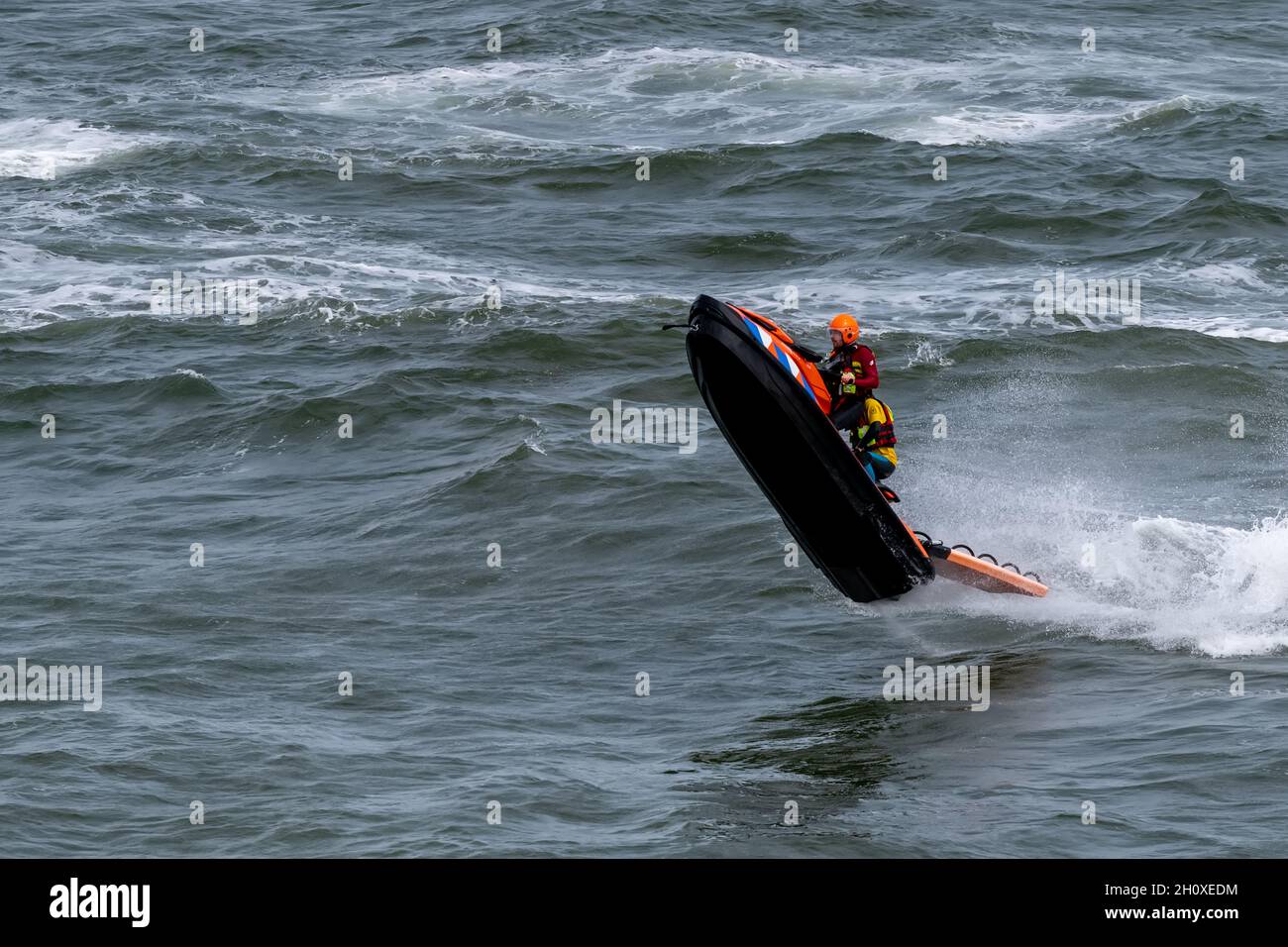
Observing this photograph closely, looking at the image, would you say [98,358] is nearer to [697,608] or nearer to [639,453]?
[639,453]

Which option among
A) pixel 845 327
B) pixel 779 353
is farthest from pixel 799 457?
pixel 845 327

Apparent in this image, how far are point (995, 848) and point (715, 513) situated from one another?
881 centimetres

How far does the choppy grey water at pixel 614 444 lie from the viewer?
14.2m

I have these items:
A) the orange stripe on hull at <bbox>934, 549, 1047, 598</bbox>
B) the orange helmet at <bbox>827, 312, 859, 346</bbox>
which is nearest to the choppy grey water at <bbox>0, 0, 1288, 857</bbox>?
the orange stripe on hull at <bbox>934, 549, 1047, 598</bbox>

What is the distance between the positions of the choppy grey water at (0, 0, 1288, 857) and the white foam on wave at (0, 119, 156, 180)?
0.16 meters

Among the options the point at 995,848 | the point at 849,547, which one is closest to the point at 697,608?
the point at 849,547

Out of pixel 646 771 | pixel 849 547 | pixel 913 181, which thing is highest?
pixel 913 181

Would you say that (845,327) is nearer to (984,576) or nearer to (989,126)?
(984,576)

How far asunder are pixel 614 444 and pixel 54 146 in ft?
60.9

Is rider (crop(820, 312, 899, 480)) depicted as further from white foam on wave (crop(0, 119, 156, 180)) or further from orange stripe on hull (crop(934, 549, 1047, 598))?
white foam on wave (crop(0, 119, 156, 180))

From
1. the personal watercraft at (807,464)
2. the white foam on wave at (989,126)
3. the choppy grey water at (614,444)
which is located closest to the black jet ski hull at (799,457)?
the personal watercraft at (807,464)

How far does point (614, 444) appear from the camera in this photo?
2323 centimetres

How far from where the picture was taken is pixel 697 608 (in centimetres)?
1859

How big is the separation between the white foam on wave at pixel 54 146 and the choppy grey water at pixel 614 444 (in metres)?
0.16
